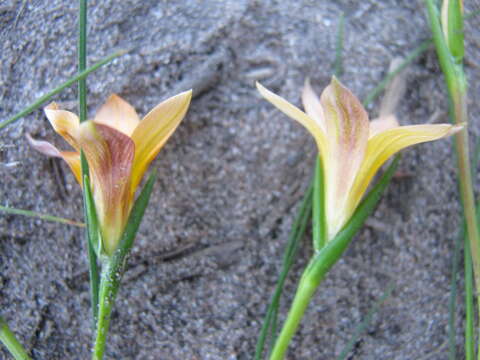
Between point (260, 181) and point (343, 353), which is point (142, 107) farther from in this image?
point (343, 353)

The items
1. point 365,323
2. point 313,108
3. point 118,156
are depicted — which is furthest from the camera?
point 365,323

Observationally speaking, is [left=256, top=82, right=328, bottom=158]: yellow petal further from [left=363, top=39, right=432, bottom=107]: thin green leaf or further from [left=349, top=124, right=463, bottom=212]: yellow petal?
[left=363, top=39, right=432, bottom=107]: thin green leaf

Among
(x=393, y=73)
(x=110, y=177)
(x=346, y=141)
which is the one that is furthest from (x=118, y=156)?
(x=393, y=73)

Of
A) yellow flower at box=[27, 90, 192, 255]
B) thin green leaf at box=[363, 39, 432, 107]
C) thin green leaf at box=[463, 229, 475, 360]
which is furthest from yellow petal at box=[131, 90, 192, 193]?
thin green leaf at box=[463, 229, 475, 360]

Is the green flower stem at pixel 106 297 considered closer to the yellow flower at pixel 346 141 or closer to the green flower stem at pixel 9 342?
the green flower stem at pixel 9 342

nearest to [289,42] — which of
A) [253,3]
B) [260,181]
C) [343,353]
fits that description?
[253,3]

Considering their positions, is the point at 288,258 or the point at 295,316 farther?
the point at 288,258

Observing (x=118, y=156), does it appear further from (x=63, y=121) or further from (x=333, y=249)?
(x=333, y=249)
